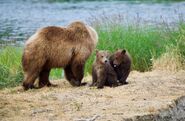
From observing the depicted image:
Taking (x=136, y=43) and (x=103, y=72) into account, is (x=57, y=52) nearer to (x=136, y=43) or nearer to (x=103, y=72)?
(x=103, y=72)

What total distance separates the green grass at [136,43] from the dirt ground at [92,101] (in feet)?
9.67

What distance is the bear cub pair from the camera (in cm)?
934

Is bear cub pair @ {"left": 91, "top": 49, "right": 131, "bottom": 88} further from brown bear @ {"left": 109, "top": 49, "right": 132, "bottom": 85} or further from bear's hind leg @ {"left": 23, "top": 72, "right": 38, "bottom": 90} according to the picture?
bear's hind leg @ {"left": 23, "top": 72, "right": 38, "bottom": 90}

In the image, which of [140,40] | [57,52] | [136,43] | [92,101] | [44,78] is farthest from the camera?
[140,40]

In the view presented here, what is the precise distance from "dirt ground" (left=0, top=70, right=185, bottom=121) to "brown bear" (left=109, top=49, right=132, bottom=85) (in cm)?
18

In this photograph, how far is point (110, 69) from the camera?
942 centimetres

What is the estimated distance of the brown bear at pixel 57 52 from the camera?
979cm

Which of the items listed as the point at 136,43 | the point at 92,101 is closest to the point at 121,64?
the point at 92,101

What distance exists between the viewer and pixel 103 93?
8836 mm

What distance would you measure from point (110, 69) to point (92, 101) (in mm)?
1313

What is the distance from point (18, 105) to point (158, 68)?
4760 mm

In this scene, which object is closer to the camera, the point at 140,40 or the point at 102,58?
the point at 102,58

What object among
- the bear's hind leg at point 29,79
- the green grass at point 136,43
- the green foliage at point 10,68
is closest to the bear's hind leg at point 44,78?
the bear's hind leg at point 29,79

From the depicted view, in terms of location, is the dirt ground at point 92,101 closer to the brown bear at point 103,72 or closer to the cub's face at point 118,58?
the brown bear at point 103,72
